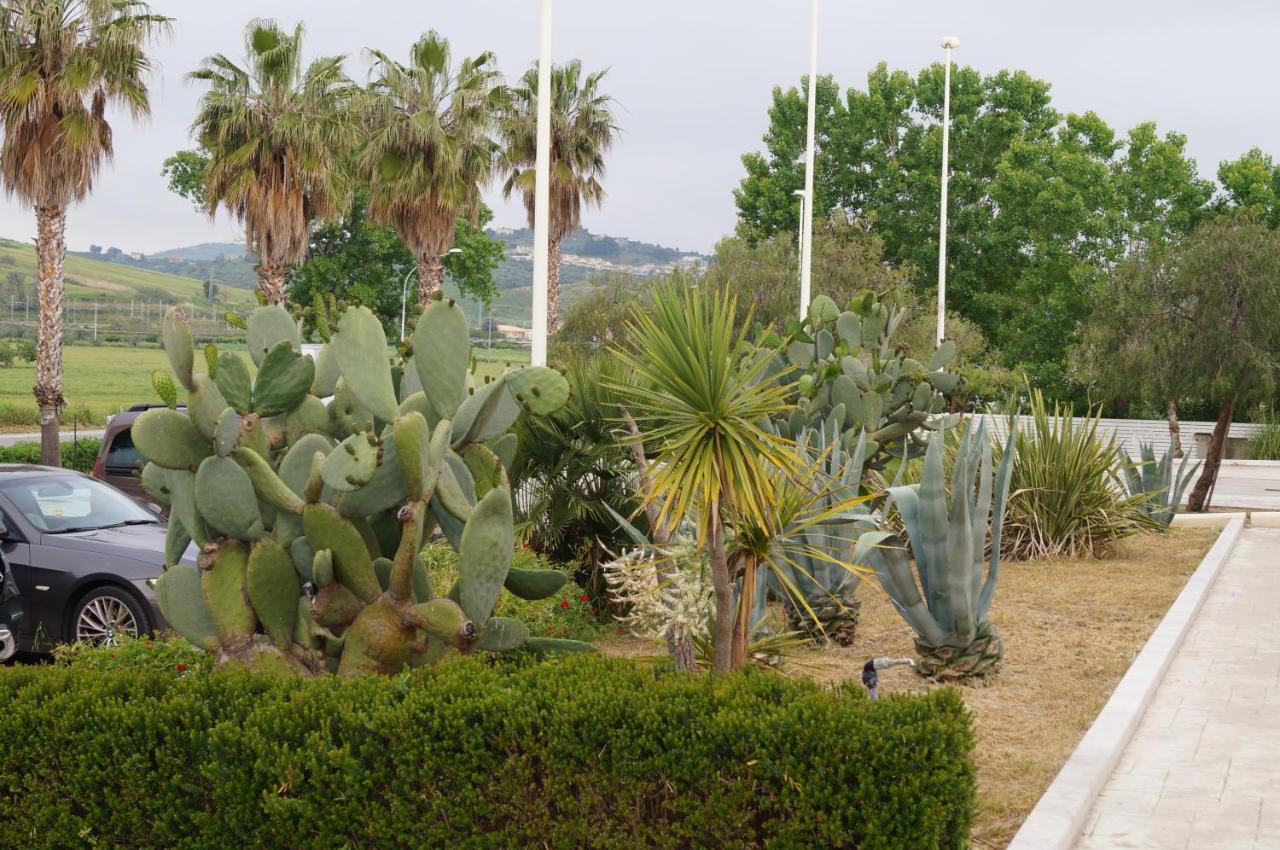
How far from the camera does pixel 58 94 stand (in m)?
23.1

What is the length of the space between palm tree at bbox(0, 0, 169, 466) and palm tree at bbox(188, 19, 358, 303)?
3019 mm

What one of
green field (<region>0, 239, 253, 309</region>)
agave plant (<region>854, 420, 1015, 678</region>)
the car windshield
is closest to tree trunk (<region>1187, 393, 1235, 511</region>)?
agave plant (<region>854, 420, 1015, 678</region>)

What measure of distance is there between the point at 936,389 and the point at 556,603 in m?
6.45

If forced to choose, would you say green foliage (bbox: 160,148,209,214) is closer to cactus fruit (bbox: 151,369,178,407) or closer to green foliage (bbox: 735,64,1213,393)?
green foliage (bbox: 735,64,1213,393)

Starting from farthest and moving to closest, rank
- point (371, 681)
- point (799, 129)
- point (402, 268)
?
point (402, 268), point (799, 129), point (371, 681)

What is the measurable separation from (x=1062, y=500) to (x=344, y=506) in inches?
423

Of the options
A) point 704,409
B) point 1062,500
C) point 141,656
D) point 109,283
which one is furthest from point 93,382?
point 704,409

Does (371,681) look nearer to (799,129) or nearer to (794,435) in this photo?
(794,435)

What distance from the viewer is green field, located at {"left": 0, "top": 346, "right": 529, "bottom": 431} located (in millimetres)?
50869

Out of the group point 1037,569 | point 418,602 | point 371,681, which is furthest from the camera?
point 1037,569

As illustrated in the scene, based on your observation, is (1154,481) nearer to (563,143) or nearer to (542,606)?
(542,606)

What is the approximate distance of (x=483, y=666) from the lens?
5074 millimetres

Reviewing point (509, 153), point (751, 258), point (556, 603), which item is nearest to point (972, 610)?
point (556, 603)

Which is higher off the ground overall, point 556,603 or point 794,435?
point 794,435
